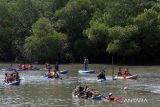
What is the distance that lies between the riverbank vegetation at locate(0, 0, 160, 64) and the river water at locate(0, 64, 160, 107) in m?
24.3

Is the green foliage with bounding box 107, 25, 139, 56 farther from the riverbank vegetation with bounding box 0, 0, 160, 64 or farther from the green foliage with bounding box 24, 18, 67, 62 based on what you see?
the green foliage with bounding box 24, 18, 67, 62

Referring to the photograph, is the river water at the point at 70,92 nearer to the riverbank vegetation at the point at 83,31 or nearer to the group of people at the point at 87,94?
the group of people at the point at 87,94

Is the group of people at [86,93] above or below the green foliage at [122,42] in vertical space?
below

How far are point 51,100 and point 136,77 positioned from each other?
19172 mm

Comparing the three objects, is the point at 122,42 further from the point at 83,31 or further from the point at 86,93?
the point at 86,93

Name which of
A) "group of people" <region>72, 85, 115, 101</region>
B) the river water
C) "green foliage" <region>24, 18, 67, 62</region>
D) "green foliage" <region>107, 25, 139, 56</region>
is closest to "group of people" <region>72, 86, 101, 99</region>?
"group of people" <region>72, 85, 115, 101</region>

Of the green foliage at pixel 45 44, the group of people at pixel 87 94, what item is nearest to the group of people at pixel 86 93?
the group of people at pixel 87 94

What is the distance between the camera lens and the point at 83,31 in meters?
87.7

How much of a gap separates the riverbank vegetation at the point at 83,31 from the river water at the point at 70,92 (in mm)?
24275

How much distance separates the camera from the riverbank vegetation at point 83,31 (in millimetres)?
82250

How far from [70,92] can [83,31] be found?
44.7 metres

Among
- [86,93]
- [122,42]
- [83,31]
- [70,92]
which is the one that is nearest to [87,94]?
[86,93]

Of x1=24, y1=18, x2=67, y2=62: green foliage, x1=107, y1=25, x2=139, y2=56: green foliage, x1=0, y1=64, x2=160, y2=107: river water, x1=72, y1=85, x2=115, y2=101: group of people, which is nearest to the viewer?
x1=0, y1=64, x2=160, y2=107: river water

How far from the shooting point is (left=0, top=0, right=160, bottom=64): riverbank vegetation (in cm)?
8225
